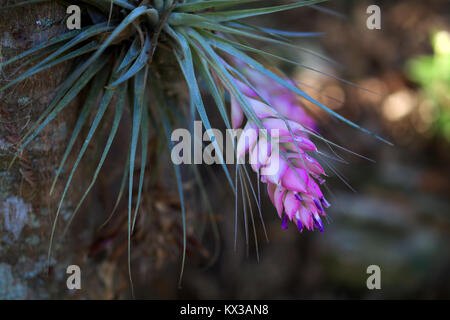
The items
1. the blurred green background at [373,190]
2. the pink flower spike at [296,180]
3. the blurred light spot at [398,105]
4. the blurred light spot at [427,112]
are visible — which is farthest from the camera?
the blurred light spot at [398,105]

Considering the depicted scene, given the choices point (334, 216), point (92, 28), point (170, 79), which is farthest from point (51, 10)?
point (334, 216)

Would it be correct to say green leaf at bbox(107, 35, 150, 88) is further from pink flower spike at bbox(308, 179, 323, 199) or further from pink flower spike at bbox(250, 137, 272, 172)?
pink flower spike at bbox(308, 179, 323, 199)

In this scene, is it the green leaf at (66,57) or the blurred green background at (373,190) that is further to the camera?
the blurred green background at (373,190)

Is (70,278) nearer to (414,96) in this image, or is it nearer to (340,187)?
(340,187)

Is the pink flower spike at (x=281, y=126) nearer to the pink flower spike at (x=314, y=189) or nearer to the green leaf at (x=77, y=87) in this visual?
the pink flower spike at (x=314, y=189)

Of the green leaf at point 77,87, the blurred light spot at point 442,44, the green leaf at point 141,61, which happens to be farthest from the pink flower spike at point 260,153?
the blurred light spot at point 442,44

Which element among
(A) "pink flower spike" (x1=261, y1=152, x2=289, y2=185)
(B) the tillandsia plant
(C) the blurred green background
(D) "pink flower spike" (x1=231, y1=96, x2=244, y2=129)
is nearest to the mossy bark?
(B) the tillandsia plant
